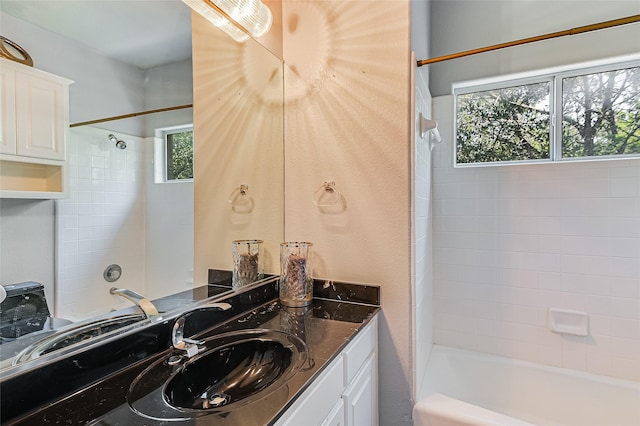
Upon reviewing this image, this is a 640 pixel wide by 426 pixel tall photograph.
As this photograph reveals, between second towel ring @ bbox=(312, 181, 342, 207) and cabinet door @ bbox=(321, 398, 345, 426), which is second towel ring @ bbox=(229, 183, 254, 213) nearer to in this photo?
second towel ring @ bbox=(312, 181, 342, 207)

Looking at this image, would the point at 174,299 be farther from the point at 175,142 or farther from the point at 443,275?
the point at 443,275

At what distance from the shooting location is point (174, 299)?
1.18 metres

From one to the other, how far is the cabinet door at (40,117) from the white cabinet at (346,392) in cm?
85

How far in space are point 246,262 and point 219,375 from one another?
57 centimetres

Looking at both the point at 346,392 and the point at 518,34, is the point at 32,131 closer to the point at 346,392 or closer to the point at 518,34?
the point at 346,392

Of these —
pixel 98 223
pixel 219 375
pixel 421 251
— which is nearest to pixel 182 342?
pixel 219 375

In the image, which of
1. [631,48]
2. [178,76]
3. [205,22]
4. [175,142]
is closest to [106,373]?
[175,142]

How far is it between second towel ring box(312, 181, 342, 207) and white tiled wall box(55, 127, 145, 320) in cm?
81

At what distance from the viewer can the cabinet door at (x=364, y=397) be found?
1.21m

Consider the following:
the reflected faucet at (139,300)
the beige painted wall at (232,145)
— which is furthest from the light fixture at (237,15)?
the reflected faucet at (139,300)

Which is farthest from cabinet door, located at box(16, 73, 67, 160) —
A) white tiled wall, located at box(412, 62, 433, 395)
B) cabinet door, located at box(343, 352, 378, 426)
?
white tiled wall, located at box(412, 62, 433, 395)

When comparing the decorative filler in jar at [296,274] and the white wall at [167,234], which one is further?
the decorative filler in jar at [296,274]

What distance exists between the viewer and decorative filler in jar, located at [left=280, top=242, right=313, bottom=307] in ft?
5.03

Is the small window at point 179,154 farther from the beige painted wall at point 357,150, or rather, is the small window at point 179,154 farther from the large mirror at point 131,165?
the beige painted wall at point 357,150
